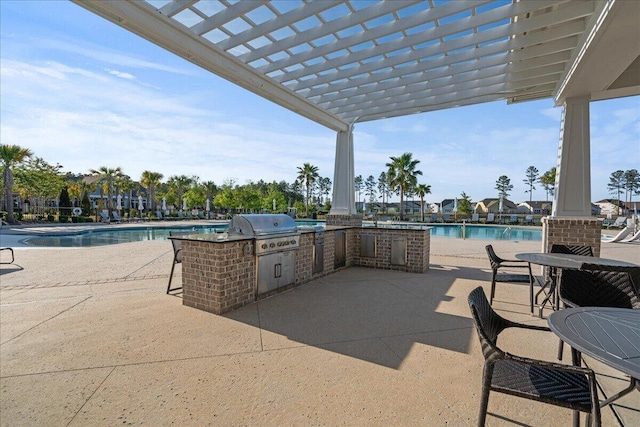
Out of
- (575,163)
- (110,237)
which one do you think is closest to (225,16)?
(575,163)

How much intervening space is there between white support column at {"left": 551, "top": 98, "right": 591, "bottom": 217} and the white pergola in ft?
0.06

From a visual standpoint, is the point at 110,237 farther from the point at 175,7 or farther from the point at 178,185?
the point at 178,185

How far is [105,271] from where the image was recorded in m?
5.64

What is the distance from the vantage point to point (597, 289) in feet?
8.33

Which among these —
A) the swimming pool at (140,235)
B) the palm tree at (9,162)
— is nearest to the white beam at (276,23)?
the swimming pool at (140,235)

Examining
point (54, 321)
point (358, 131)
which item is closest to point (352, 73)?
point (358, 131)

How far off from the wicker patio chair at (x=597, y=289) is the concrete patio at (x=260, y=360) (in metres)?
0.48

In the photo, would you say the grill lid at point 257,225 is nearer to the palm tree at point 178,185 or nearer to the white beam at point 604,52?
the white beam at point 604,52

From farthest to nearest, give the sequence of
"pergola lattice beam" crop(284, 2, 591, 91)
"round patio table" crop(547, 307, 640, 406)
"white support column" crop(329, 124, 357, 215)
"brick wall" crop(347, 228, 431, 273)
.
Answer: "white support column" crop(329, 124, 357, 215)
"brick wall" crop(347, 228, 431, 273)
"pergola lattice beam" crop(284, 2, 591, 91)
"round patio table" crop(547, 307, 640, 406)

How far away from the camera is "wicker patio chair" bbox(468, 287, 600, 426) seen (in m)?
1.24

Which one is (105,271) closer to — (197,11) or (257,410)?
(197,11)

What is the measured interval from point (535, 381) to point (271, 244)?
3199mm

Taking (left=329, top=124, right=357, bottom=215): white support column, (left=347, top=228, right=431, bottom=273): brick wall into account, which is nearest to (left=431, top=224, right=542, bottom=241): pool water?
(left=329, top=124, right=357, bottom=215): white support column

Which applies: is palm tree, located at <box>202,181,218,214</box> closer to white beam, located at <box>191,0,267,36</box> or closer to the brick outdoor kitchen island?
the brick outdoor kitchen island
